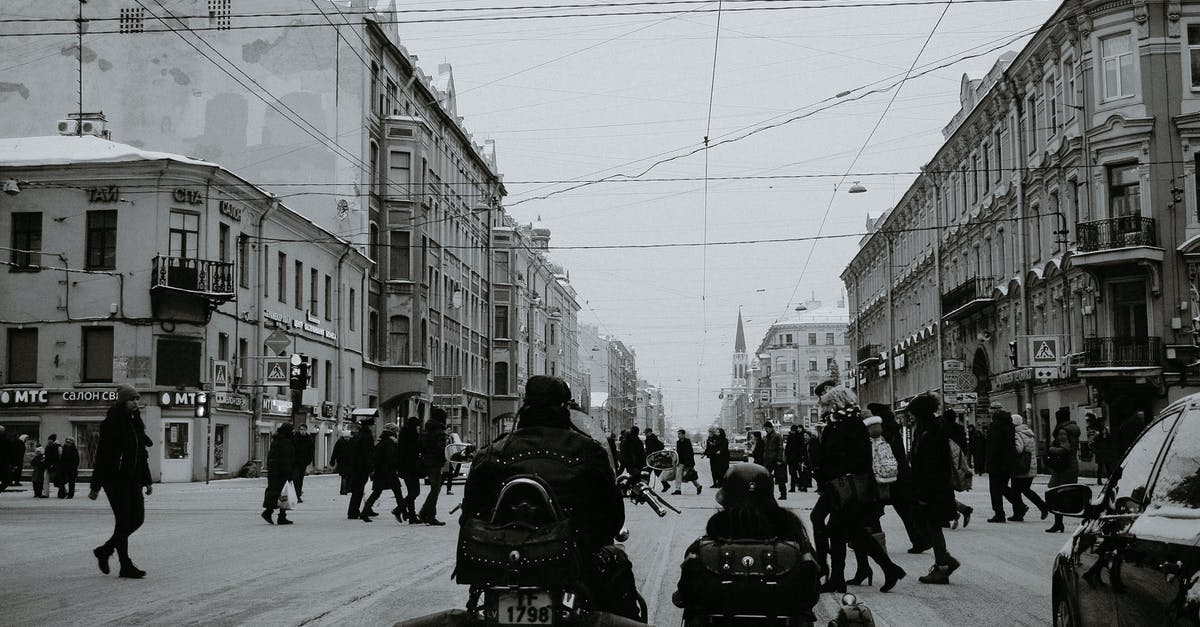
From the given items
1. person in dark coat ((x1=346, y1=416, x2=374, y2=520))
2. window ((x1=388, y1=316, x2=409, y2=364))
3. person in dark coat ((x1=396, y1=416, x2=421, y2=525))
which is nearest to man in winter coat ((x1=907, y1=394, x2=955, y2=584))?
person in dark coat ((x1=396, y1=416, x2=421, y2=525))

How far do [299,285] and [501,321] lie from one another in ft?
124

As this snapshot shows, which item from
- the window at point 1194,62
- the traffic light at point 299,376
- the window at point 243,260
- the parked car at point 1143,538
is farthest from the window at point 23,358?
the parked car at point 1143,538

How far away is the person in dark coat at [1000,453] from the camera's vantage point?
1838cm

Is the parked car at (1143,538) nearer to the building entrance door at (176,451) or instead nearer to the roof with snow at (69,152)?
the building entrance door at (176,451)

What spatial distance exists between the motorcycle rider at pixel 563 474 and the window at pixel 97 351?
33.3 metres

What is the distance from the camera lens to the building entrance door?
35.3 metres

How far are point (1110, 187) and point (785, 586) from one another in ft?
109

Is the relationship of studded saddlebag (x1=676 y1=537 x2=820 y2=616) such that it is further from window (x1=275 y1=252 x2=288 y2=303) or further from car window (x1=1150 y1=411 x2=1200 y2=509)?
window (x1=275 y1=252 x2=288 y2=303)

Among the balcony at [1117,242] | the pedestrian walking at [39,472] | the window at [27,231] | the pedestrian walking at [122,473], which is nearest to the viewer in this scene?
the pedestrian walking at [122,473]

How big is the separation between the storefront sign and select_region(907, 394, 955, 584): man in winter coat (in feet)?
102

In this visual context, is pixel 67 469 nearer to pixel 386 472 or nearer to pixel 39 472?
pixel 39 472

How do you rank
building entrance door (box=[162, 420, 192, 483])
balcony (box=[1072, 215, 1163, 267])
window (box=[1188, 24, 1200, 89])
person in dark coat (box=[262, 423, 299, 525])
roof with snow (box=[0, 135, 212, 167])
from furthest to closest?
roof with snow (box=[0, 135, 212, 167]) < building entrance door (box=[162, 420, 192, 483]) < window (box=[1188, 24, 1200, 89]) < balcony (box=[1072, 215, 1163, 267]) < person in dark coat (box=[262, 423, 299, 525])

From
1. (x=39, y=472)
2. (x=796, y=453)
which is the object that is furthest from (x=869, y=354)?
(x=39, y=472)

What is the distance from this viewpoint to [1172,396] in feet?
112
